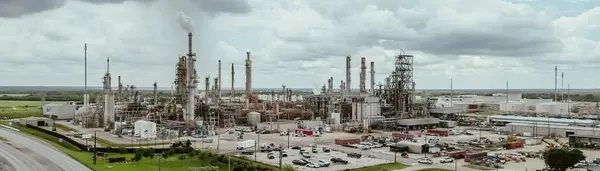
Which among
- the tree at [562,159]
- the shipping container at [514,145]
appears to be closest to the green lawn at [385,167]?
the tree at [562,159]

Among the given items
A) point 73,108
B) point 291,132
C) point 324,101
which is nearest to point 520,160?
point 291,132

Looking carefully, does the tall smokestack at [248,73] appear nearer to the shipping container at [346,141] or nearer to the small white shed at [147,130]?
the small white shed at [147,130]

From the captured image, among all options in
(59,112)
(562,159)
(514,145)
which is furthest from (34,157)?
(59,112)

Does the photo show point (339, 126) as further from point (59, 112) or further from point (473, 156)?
point (59, 112)

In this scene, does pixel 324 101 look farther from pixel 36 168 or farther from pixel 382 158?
pixel 36 168

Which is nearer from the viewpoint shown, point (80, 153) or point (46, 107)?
point (80, 153)

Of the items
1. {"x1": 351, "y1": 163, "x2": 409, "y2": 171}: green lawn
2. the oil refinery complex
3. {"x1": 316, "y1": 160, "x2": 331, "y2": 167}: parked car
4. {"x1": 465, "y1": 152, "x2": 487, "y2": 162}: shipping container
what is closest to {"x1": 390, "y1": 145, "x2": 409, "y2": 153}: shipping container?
the oil refinery complex
